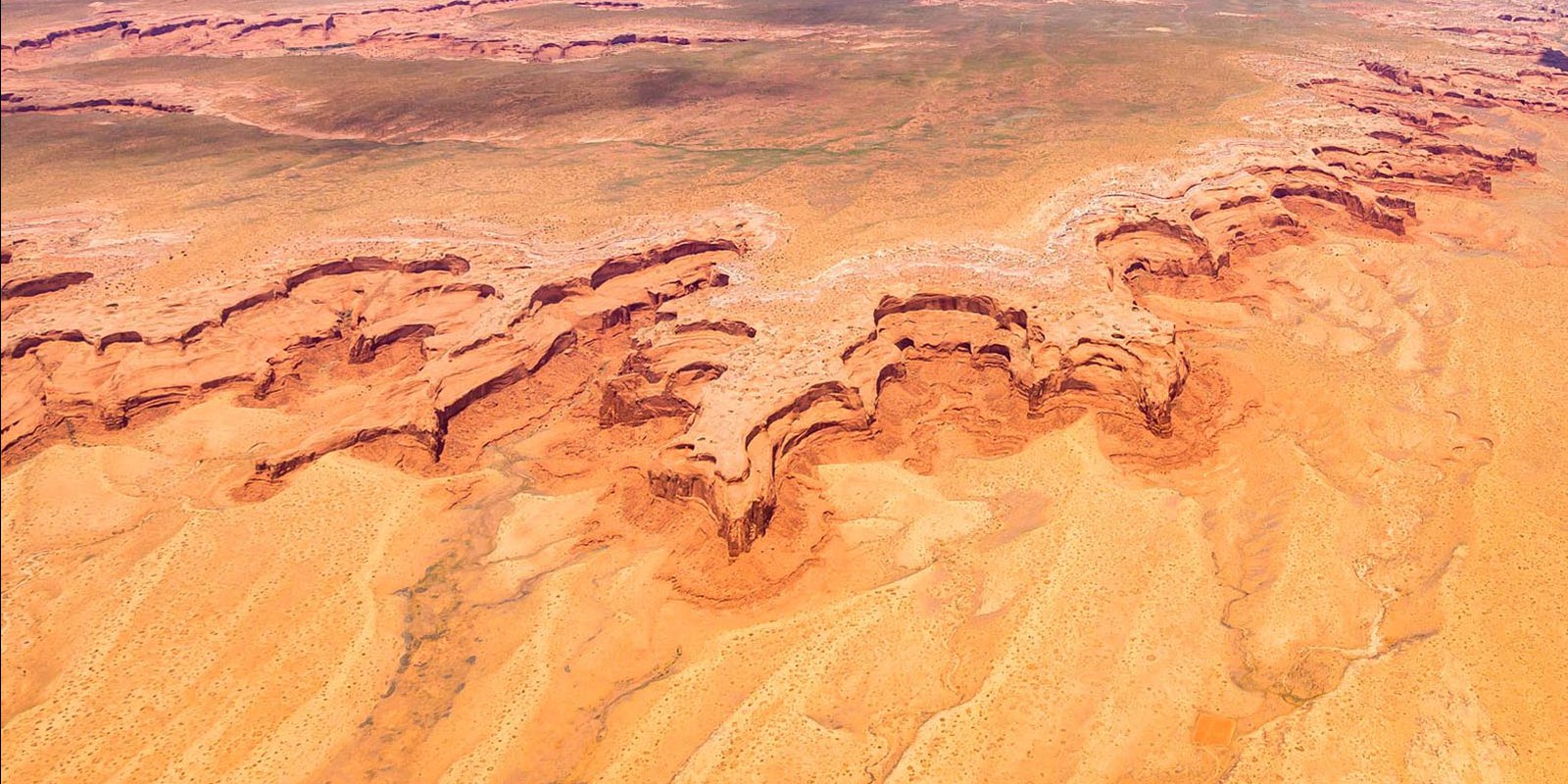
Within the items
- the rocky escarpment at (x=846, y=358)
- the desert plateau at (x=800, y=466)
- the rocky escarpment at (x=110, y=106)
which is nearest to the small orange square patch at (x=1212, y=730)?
the desert plateau at (x=800, y=466)

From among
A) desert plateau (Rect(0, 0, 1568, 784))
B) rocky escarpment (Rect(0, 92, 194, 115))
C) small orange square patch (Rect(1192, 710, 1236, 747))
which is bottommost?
small orange square patch (Rect(1192, 710, 1236, 747))

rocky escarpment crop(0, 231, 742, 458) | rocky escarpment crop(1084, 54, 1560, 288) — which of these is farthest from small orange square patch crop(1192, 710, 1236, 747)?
rocky escarpment crop(0, 231, 742, 458)

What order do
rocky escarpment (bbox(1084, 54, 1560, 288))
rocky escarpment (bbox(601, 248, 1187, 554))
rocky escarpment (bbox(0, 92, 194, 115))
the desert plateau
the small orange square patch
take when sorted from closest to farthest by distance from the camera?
the small orange square patch, the desert plateau, rocky escarpment (bbox(601, 248, 1187, 554)), rocky escarpment (bbox(1084, 54, 1560, 288)), rocky escarpment (bbox(0, 92, 194, 115))

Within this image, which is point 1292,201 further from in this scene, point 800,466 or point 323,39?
point 323,39

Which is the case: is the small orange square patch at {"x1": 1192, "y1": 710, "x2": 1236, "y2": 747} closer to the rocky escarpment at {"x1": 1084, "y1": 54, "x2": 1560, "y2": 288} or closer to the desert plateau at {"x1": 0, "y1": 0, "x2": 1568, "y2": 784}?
the desert plateau at {"x1": 0, "y1": 0, "x2": 1568, "y2": 784}

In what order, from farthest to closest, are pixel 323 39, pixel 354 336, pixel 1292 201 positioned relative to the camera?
pixel 323 39 → pixel 1292 201 → pixel 354 336

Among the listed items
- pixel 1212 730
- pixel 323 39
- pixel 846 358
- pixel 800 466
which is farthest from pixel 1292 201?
pixel 323 39

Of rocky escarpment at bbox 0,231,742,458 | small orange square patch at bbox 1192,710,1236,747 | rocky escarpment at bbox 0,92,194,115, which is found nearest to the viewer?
small orange square patch at bbox 1192,710,1236,747
